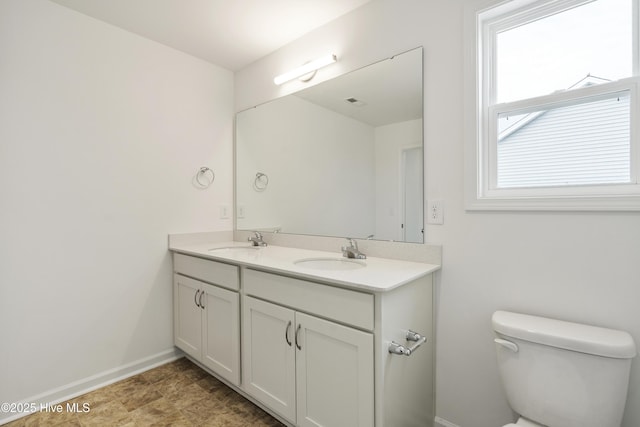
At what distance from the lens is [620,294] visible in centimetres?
114

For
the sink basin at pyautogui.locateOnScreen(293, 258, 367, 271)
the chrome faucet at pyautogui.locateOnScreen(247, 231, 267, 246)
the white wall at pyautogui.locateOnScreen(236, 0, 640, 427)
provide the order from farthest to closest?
1. the chrome faucet at pyautogui.locateOnScreen(247, 231, 267, 246)
2. the sink basin at pyautogui.locateOnScreen(293, 258, 367, 271)
3. the white wall at pyautogui.locateOnScreen(236, 0, 640, 427)

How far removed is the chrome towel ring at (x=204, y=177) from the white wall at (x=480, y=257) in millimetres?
1505

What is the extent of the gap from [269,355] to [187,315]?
3.00 feet

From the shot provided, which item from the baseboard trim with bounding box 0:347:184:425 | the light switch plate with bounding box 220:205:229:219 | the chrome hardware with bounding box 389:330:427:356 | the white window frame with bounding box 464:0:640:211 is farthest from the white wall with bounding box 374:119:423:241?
the baseboard trim with bounding box 0:347:184:425

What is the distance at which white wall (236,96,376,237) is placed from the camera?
1942mm

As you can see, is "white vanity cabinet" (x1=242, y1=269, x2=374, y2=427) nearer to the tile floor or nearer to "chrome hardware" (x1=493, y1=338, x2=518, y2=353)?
the tile floor

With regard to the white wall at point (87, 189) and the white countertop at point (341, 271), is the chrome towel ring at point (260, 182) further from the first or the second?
the white countertop at point (341, 271)

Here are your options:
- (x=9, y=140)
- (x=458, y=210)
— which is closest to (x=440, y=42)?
(x=458, y=210)

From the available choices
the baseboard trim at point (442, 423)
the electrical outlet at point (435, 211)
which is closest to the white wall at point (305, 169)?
the electrical outlet at point (435, 211)

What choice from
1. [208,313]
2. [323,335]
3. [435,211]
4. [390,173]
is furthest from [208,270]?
[435,211]

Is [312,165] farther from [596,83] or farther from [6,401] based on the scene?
[6,401]

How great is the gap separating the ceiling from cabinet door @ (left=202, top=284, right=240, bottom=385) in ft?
5.61

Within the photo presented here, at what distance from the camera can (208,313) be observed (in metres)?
1.98

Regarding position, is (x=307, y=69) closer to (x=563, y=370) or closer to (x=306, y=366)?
(x=306, y=366)
